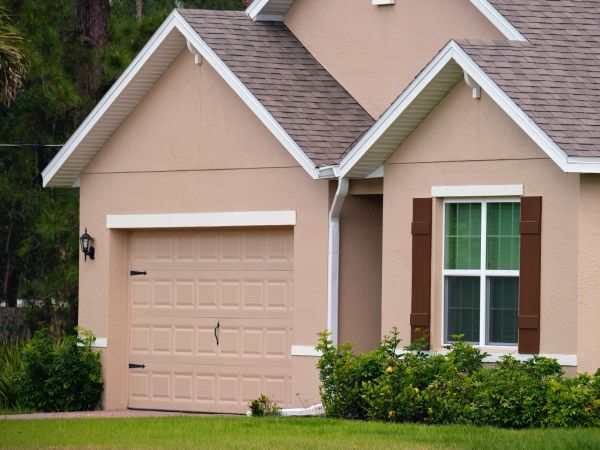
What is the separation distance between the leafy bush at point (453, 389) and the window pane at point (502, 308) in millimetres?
358

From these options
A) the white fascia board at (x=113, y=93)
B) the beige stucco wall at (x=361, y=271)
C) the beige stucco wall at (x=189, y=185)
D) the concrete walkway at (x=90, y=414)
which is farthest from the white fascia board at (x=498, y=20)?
the concrete walkway at (x=90, y=414)

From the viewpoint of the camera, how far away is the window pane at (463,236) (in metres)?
16.0

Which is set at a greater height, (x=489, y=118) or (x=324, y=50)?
(x=324, y=50)

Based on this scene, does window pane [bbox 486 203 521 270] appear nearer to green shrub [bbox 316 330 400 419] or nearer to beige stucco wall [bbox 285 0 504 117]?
green shrub [bbox 316 330 400 419]

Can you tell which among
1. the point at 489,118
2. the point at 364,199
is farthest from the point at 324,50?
the point at 489,118

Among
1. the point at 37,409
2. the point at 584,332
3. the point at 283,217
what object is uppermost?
the point at 283,217

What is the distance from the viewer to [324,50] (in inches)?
747

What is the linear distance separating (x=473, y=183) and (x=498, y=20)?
2.14 m

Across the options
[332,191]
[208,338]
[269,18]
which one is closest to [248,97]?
[332,191]

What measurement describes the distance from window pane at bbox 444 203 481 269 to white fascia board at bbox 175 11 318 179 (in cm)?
175

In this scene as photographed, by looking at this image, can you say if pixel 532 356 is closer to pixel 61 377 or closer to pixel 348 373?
pixel 348 373

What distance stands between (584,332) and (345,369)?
275 centimetres

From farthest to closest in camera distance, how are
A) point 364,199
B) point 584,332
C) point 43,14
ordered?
point 43,14 < point 364,199 < point 584,332

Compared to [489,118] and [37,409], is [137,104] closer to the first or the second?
[37,409]
